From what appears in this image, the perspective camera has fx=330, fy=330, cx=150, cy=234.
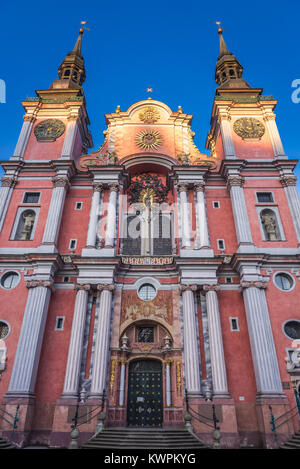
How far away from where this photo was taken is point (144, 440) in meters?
13.0

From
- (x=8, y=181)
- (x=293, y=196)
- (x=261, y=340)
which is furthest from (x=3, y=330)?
(x=293, y=196)

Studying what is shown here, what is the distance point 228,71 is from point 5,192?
Result: 2289cm

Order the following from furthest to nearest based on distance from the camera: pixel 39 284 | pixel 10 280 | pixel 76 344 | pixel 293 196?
pixel 293 196 → pixel 10 280 → pixel 39 284 → pixel 76 344

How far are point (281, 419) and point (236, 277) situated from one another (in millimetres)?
7160

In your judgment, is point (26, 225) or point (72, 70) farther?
point (72, 70)

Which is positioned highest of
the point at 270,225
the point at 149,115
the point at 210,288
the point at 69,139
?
the point at 149,115

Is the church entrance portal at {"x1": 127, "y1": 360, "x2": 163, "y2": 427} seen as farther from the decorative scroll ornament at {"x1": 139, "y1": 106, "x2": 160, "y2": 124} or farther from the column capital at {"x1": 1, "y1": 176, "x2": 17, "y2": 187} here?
the decorative scroll ornament at {"x1": 139, "y1": 106, "x2": 160, "y2": 124}

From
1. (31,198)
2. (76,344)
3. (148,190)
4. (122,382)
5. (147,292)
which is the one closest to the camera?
(76,344)

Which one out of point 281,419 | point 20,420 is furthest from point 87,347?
point 281,419

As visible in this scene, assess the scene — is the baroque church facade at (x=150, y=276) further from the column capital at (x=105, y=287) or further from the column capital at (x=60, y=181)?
the column capital at (x=105, y=287)

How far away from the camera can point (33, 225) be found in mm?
20531

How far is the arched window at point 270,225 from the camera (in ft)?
65.7

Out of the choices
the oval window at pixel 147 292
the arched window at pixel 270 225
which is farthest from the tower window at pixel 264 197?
the oval window at pixel 147 292

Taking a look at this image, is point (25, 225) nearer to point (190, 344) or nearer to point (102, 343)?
point (102, 343)
